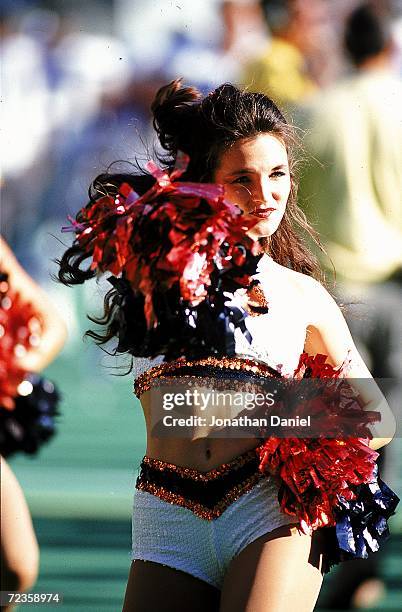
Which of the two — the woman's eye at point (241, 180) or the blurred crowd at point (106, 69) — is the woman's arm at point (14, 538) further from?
the blurred crowd at point (106, 69)

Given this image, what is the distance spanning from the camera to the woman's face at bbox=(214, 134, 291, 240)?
245 cm

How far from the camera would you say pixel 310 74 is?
317 centimetres

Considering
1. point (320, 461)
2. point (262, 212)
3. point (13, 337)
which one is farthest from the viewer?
point (262, 212)

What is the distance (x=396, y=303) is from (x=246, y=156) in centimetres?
95

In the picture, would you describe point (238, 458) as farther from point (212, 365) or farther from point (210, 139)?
point (210, 139)

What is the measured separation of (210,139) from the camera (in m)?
2.58

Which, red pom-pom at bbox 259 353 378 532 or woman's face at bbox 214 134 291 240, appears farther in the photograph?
woman's face at bbox 214 134 291 240

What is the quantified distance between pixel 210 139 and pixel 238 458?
0.73 metres

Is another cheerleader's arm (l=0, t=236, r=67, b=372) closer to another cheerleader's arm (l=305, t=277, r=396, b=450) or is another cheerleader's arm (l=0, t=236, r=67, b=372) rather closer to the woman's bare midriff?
the woman's bare midriff

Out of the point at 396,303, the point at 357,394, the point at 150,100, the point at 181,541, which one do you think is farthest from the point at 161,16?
the point at 181,541

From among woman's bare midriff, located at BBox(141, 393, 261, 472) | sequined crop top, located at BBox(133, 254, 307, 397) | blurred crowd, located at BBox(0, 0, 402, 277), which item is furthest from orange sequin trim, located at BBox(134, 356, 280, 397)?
blurred crowd, located at BBox(0, 0, 402, 277)

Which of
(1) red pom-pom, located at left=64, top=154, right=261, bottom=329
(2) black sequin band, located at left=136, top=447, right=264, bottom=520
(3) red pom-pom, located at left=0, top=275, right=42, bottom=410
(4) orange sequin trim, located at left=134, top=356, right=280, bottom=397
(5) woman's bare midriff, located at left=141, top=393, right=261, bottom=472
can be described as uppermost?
(1) red pom-pom, located at left=64, top=154, right=261, bottom=329

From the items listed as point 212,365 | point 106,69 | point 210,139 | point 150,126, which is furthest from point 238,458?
point 106,69

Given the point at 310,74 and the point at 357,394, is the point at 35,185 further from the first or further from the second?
→ the point at 357,394
